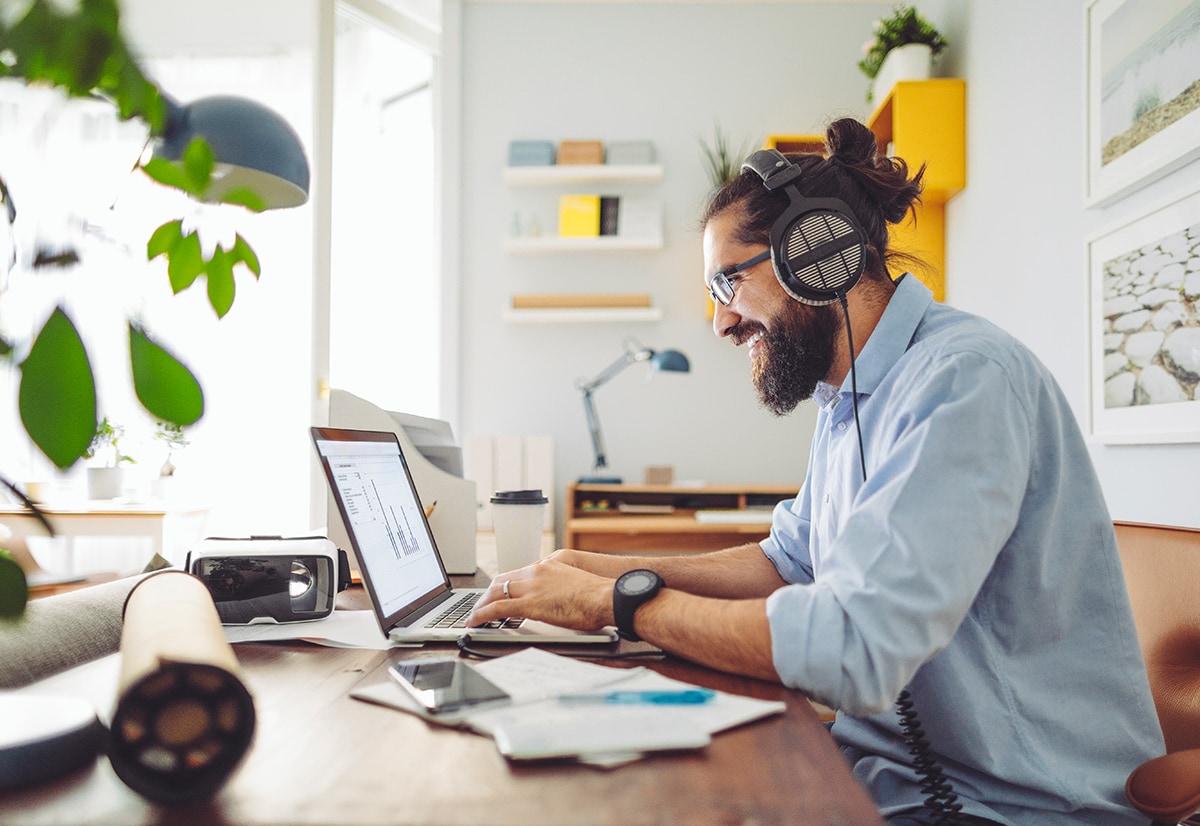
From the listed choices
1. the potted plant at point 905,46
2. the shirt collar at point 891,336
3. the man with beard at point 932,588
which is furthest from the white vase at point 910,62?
the shirt collar at point 891,336

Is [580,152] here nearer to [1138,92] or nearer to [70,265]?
[1138,92]

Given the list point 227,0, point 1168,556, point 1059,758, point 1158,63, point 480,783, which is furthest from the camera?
point 227,0

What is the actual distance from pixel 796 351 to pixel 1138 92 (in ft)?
4.41

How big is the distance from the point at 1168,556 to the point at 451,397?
3.00 metres

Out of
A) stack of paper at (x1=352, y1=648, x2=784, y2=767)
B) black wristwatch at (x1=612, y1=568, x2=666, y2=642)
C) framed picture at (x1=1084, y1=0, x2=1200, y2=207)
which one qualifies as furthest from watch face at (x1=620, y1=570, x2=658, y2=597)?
framed picture at (x1=1084, y1=0, x2=1200, y2=207)

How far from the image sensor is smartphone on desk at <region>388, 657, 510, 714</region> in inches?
28.3

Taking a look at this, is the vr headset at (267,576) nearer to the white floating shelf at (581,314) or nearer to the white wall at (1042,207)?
the white wall at (1042,207)

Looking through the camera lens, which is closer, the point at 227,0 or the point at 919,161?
the point at 919,161

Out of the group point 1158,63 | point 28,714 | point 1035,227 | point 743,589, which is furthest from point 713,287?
point 1035,227

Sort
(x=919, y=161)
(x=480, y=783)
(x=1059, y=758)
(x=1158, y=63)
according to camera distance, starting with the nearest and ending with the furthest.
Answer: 1. (x=480, y=783)
2. (x=1059, y=758)
3. (x=1158, y=63)
4. (x=919, y=161)

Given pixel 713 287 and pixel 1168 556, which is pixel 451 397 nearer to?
pixel 713 287

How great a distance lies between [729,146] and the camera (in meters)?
3.82

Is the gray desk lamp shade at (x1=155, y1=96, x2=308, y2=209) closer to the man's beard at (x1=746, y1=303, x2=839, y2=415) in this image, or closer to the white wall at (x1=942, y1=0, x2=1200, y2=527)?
the man's beard at (x1=746, y1=303, x2=839, y2=415)

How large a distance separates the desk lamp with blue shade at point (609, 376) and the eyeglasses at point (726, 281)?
1895mm
